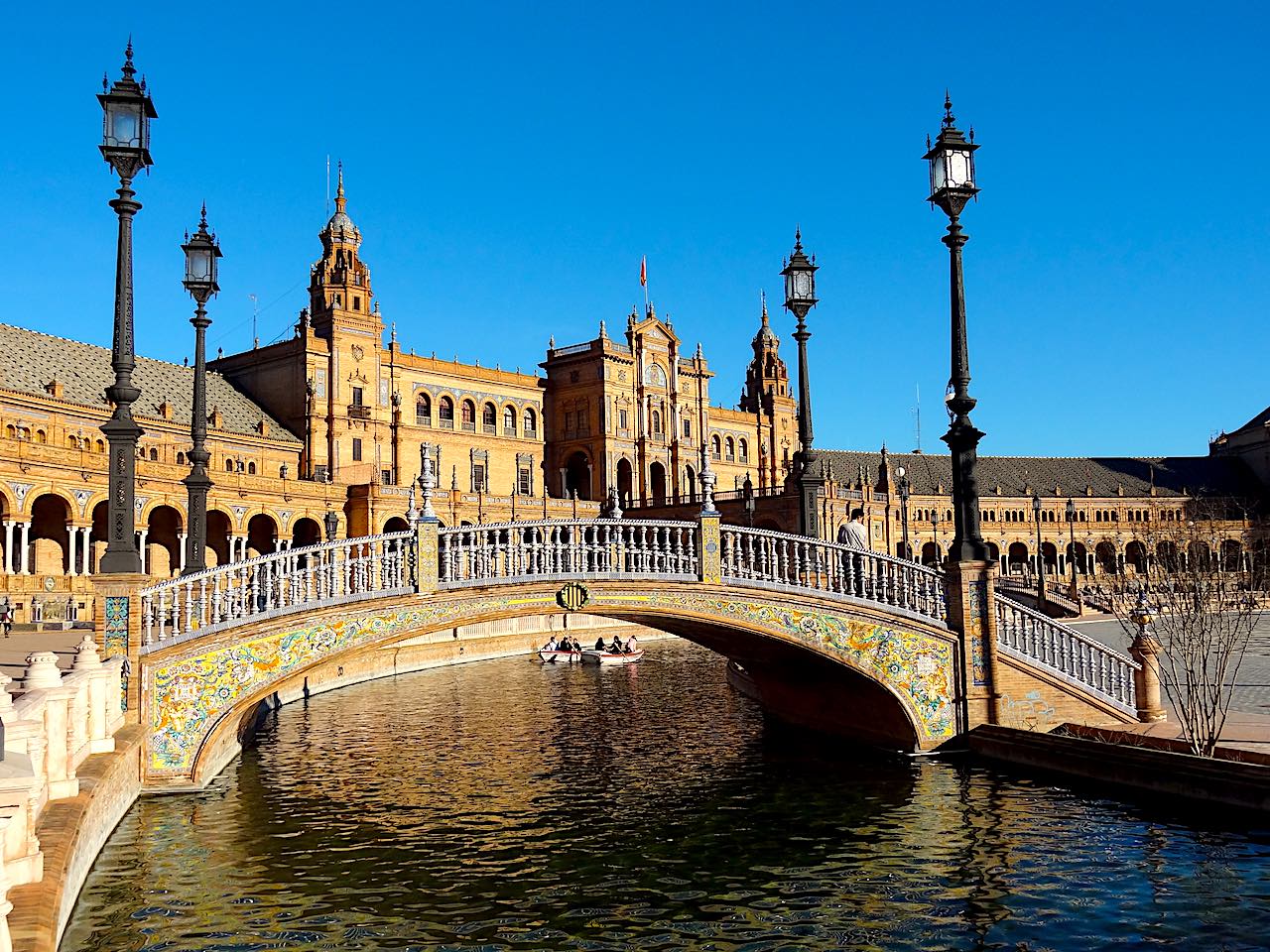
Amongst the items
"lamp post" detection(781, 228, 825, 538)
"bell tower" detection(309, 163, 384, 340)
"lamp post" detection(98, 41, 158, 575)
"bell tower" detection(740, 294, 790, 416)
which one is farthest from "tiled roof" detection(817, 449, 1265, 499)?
"lamp post" detection(98, 41, 158, 575)

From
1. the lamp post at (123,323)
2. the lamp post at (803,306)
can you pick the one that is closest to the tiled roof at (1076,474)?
the lamp post at (803,306)

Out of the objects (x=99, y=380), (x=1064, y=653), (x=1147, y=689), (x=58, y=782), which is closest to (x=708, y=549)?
(x=1064, y=653)

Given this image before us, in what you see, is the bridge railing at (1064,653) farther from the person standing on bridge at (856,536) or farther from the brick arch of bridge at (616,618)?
the person standing on bridge at (856,536)

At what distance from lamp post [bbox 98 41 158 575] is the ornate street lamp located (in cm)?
1138

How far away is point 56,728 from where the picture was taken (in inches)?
424

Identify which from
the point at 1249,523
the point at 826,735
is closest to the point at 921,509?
the point at 1249,523

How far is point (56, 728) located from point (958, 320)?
13543 mm

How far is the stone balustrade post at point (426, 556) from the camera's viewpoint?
661 inches

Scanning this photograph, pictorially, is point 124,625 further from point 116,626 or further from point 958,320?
point 958,320

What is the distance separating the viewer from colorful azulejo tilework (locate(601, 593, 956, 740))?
717 inches

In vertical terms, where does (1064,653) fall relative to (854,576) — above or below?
below

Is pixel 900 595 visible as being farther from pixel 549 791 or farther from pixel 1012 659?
pixel 549 791

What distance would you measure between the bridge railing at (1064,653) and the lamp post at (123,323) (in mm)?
13171

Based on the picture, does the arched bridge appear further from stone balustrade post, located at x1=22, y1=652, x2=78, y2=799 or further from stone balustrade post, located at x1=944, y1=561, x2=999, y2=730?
stone balustrade post, located at x1=22, y1=652, x2=78, y2=799
